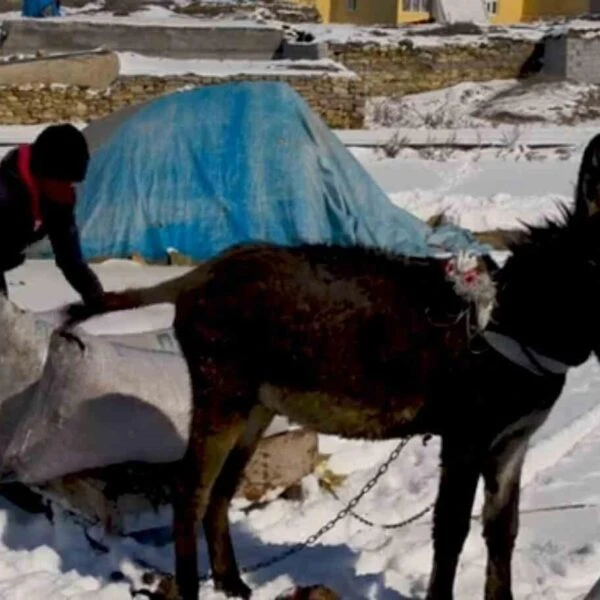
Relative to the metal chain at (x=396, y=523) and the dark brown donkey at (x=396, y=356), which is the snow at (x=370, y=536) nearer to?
the metal chain at (x=396, y=523)

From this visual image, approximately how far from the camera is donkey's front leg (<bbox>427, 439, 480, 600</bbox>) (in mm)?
4199

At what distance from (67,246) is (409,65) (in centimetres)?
1949

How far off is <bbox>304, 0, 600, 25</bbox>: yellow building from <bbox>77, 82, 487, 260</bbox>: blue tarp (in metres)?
25.9

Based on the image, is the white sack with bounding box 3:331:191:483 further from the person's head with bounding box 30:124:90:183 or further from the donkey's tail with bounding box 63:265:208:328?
the person's head with bounding box 30:124:90:183

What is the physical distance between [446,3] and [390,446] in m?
28.6

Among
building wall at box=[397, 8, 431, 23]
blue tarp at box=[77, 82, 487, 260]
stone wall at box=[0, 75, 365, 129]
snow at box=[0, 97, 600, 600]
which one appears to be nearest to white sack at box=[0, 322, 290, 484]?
snow at box=[0, 97, 600, 600]

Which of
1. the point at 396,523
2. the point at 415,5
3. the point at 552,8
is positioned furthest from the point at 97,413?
the point at 552,8

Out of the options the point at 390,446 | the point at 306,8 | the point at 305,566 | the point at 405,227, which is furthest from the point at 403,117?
the point at 305,566

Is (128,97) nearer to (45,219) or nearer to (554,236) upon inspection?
(45,219)

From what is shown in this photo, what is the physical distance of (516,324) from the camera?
409 centimetres

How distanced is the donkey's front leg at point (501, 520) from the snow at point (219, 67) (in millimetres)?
15502

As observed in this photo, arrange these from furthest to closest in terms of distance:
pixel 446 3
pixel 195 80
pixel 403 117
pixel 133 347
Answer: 1. pixel 446 3
2. pixel 403 117
3. pixel 195 80
4. pixel 133 347

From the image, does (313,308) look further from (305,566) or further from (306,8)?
(306,8)

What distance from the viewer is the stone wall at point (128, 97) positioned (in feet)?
60.8
